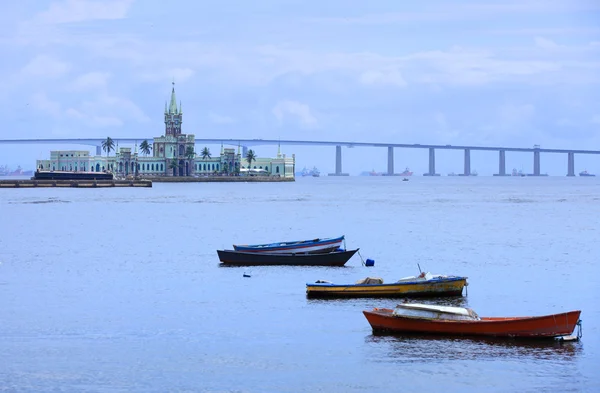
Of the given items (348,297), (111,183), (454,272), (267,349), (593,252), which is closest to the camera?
(267,349)

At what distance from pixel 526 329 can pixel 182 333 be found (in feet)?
30.7

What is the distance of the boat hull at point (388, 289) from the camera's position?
3331 centimetres

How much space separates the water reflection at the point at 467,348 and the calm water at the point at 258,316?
53mm

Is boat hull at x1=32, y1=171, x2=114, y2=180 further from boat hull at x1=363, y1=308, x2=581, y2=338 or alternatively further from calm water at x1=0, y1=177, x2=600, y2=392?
boat hull at x1=363, y1=308, x2=581, y2=338

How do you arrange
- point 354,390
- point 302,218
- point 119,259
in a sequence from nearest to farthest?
point 354,390 → point 119,259 → point 302,218

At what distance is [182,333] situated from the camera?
1117 inches

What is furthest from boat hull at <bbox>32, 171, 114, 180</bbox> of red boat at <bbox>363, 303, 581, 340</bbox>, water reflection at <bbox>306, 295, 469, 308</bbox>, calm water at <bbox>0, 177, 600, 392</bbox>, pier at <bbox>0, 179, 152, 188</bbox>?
red boat at <bbox>363, 303, 581, 340</bbox>

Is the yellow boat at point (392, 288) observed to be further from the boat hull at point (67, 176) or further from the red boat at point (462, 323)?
the boat hull at point (67, 176)

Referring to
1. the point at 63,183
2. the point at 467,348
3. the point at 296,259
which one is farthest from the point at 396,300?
the point at 63,183

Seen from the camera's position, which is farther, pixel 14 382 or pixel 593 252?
pixel 593 252

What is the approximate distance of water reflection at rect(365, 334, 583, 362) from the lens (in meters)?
25.4

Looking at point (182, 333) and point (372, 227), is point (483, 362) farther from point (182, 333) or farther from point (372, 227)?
point (372, 227)

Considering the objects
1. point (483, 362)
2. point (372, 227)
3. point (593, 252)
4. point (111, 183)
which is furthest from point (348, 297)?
point (111, 183)

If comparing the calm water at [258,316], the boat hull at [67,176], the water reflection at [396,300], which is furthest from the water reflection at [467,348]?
the boat hull at [67,176]
